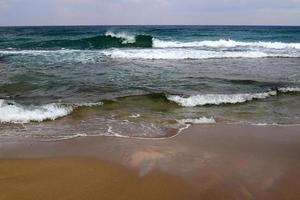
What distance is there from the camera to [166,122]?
8000 millimetres

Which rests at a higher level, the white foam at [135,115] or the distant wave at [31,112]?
the distant wave at [31,112]

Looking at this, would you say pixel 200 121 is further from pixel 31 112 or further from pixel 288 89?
pixel 288 89

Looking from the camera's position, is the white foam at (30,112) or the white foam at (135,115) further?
the white foam at (135,115)

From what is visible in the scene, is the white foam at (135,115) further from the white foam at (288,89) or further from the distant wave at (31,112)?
the white foam at (288,89)

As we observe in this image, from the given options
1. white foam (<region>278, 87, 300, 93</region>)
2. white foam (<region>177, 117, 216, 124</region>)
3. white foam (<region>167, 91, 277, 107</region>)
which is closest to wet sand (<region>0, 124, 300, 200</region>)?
white foam (<region>177, 117, 216, 124</region>)

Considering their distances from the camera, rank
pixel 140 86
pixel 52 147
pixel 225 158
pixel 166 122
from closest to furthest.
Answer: pixel 225 158
pixel 52 147
pixel 166 122
pixel 140 86

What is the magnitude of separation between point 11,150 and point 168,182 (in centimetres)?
257

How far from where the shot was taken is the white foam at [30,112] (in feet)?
26.2

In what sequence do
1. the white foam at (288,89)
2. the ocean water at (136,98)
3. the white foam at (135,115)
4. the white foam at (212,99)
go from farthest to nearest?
the white foam at (288,89), the white foam at (212,99), the white foam at (135,115), the ocean water at (136,98)

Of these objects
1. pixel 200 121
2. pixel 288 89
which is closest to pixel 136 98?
pixel 200 121

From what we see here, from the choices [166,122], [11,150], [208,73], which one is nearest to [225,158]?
[166,122]

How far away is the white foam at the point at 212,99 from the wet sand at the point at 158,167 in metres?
2.71

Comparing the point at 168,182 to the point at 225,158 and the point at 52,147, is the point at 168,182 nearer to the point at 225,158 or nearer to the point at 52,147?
the point at 225,158

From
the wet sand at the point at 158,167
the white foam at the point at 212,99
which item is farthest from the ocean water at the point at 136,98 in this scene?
the wet sand at the point at 158,167
